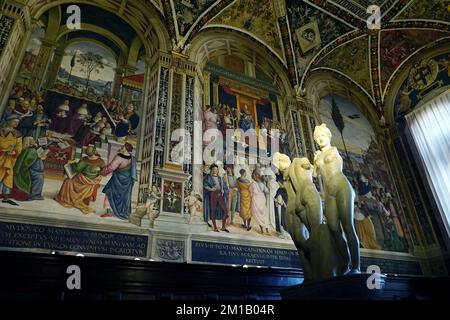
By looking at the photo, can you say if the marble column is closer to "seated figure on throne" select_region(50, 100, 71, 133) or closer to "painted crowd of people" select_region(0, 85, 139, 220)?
"painted crowd of people" select_region(0, 85, 139, 220)

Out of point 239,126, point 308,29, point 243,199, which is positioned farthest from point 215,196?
point 308,29

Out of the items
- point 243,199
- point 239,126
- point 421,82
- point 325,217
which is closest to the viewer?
point 325,217

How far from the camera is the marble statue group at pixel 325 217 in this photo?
3.98m

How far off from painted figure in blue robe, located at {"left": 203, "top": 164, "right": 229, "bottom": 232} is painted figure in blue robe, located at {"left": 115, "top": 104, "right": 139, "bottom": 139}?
5.42ft

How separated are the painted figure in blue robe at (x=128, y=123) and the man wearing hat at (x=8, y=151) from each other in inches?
60.9

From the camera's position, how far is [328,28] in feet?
30.2

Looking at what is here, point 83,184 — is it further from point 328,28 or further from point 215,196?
point 328,28

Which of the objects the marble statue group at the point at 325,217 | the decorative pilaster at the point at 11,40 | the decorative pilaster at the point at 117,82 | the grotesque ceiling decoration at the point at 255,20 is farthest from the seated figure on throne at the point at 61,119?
the grotesque ceiling decoration at the point at 255,20

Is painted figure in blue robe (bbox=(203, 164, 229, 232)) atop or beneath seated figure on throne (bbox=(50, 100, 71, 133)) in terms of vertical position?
beneath

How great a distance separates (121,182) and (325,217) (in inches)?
131

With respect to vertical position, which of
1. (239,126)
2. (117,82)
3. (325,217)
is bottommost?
(325,217)

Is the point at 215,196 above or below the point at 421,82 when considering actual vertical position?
below

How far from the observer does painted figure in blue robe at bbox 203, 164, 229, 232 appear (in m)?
6.24

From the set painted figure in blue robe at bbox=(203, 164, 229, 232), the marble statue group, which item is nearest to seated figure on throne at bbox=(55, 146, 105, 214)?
painted figure in blue robe at bbox=(203, 164, 229, 232)
